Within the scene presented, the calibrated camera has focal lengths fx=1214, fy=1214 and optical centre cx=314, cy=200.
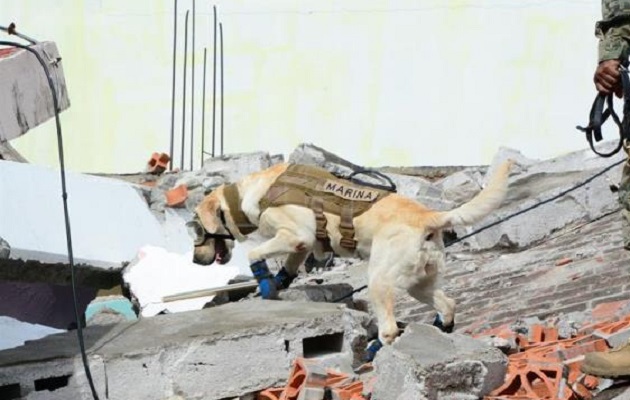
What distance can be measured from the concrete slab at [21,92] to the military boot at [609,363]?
3.70m

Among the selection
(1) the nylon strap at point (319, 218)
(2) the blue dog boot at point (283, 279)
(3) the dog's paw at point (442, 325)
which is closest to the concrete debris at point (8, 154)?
(2) the blue dog boot at point (283, 279)

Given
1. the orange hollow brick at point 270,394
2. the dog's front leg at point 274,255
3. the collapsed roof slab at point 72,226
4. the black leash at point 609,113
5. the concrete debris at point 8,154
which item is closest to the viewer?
the black leash at point 609,113

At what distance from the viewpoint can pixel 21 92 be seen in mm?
6871

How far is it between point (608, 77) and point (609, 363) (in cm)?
110

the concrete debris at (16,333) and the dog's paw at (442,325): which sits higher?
the dog's paw at (442,325)

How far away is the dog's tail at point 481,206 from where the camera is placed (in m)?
6.36

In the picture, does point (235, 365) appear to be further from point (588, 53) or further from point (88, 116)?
point (88, 116)

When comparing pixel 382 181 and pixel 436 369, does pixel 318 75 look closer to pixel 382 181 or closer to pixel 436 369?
pixel 382 181

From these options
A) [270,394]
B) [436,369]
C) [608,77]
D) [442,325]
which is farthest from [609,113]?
[270,394]

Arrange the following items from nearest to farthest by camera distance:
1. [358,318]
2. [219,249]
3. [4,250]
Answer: [358,318]
[219,249]
[4,250]

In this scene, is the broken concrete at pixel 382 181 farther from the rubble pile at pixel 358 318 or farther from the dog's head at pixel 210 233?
the dog's head at pixel 210 233

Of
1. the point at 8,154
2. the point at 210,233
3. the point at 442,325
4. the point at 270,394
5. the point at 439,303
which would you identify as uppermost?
the point at 8,154

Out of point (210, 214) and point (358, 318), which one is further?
point (210, 214)

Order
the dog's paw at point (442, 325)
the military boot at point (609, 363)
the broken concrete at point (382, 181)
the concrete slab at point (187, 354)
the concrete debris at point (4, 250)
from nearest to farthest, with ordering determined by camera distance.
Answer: the military boot at point (609, 363) < the concrete slab at point (187, 354) < the dog's paw at point (442, 325) < the concrete debris at point (4, 250) < the broken concrete at point (382, 181)
